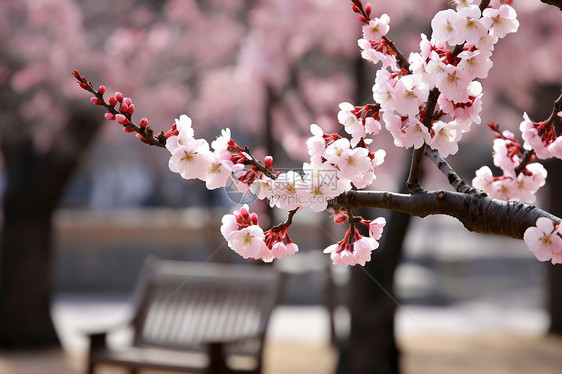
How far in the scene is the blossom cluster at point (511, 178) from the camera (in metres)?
2.20

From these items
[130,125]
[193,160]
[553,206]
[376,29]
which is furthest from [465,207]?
[553,206]

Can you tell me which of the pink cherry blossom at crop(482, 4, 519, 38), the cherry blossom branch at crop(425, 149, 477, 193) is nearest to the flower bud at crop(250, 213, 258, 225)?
the cherry blossom branch at crop(425, 149, 477, 193)

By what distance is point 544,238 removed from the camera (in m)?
1.62

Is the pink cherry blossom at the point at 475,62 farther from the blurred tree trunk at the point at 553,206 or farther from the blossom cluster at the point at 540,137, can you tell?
the blurred tree trunk at the point at 553,206

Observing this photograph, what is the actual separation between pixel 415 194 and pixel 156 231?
11.7 metres

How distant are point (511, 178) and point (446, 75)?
0.67 m

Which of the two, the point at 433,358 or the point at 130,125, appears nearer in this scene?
the point at 130,125

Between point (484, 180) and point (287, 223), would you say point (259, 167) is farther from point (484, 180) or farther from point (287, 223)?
point (484, 180)

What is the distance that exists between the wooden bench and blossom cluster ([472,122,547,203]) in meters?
2.51

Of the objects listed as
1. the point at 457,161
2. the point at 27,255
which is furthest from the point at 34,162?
the point at 457,161

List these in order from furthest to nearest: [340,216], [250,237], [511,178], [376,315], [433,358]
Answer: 1. [433,358]
2. [376,315]
3. [511,178]
4. [340,216]
5. [250,237]

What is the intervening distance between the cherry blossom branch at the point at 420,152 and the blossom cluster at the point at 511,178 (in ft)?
1.59

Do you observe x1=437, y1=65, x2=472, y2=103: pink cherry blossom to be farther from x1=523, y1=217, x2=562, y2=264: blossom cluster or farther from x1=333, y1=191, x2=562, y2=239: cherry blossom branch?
x1=523, y1=217, x2=562, y2=264: blossom cluster

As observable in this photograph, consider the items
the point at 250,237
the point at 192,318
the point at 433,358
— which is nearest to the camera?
the point at 250,237
